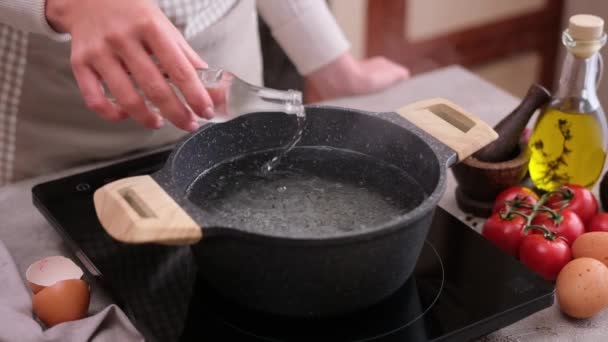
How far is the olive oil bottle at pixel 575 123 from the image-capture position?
42.4 inches

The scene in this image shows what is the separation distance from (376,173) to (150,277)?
12.7 inches

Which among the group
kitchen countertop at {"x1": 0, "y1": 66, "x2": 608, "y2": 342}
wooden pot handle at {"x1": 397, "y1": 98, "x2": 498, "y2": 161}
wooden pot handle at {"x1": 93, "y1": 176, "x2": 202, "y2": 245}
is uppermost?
wooden pot handle at {"x1": 93, "y1": 176, "x2": 202, "y2": 245}

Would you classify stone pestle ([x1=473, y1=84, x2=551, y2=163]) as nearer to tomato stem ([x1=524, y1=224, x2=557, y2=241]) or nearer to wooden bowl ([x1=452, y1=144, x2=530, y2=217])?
wooden bowl ([x1=452, y1=144, x2=530, y2=217])

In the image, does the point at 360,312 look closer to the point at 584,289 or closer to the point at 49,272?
the point at 584,289

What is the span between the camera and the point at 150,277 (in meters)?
0.98

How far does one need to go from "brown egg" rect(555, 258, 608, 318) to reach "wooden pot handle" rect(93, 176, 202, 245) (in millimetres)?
464

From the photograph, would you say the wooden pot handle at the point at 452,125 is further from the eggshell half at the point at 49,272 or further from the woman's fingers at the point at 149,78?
the eggshell half at the point at 49,272

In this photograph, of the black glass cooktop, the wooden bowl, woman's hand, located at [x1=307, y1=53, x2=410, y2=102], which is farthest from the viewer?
woman's hand, located at [x1=307, y1=53, x2=410, y2=102]

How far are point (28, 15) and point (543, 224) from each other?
0.75m

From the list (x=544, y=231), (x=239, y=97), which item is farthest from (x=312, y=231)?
(x=544, y=231)

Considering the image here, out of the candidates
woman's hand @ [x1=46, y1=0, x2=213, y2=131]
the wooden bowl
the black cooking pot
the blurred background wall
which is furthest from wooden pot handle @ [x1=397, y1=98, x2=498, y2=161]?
the blurred background wall

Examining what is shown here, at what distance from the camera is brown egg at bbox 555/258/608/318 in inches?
37.1

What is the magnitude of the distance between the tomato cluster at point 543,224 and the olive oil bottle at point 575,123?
0.15 feet

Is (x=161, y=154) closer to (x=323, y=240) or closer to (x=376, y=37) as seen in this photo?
(x=323, y=240)
